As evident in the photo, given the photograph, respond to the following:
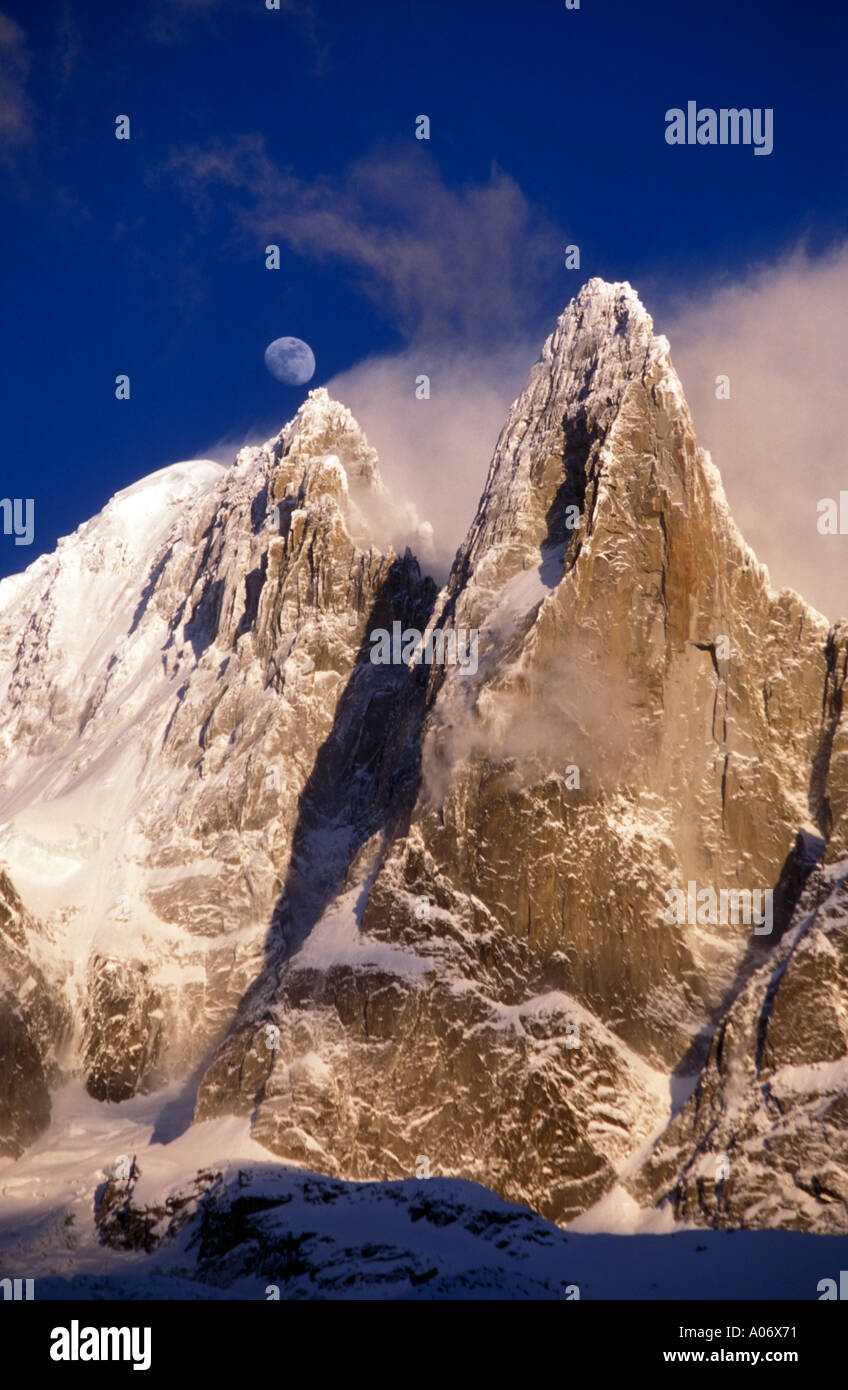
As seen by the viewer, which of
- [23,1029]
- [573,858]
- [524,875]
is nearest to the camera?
[573,858]

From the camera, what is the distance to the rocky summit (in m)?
86.7

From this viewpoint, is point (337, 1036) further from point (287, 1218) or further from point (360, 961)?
point (287, 1218)

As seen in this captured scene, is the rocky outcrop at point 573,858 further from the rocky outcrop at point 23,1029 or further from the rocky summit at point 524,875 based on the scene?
the rocky outcrop at point 23,1029

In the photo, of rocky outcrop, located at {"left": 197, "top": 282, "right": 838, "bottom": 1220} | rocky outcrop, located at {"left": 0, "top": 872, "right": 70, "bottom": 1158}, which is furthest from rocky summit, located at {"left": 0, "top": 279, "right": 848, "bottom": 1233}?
rocky outcrop, located at {"left": 0, "top": 872, "right": 70, "bottom": 1158}

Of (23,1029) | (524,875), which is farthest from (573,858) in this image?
(23,1029)

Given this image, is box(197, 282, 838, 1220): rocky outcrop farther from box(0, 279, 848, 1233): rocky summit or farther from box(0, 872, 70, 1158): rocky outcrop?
box(0, 872, 70, 1158): rocky outcrop

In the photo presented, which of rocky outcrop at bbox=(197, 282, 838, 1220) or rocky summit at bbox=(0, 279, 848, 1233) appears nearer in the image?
rocky summit at bbox=(0, 279, 848, 1233)

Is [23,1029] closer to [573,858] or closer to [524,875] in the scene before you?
[524,875]

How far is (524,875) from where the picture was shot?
97.6 metres


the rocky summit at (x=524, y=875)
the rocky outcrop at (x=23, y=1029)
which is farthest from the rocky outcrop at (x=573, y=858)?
the rocky outcrop at (x=23, y=1029)

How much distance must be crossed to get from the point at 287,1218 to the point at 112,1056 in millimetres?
48361

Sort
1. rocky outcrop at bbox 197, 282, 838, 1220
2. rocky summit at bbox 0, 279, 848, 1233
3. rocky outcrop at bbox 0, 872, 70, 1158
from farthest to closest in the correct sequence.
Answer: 1. rocky outcrop at bbox 0, 872, 70, 1158
2. rocky outcrop at bbox 197, 282, 838, 1220
3. rocky summit at bbox 0, 279, 848, 1233
